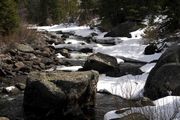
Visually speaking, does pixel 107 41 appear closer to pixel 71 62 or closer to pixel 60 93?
pixel 71 62

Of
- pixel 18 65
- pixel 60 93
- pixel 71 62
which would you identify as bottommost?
pixel 60 93

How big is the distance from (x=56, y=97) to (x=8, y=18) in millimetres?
13513

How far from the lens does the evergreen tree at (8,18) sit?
23172 mm

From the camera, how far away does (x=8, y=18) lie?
2372 cm

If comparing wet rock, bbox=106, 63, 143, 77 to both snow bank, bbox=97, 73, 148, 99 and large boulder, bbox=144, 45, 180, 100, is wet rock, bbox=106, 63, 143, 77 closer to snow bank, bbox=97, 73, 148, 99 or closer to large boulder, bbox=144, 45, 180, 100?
snow bank, bbox=97, 73, 148, 99

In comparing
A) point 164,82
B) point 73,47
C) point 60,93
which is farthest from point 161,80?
point 73,47

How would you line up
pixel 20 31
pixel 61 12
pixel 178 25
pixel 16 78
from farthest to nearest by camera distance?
pixel 61 12, pixel 20 31, pixel 16 78, pixel 178 25

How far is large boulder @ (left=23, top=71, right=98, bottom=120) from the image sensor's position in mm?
11258

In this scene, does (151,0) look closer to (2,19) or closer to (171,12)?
(171,12)

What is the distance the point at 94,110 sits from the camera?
11.6m

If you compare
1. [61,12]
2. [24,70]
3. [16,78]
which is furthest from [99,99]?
[61,12]

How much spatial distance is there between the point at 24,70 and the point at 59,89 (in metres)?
6.56

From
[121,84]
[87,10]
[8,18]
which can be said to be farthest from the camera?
[87,10]

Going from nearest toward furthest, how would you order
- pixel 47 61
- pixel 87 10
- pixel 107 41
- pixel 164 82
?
1. pixel 164 82
2. pixel 47 61
3. pixel 107 41
4. pixel 87 10
